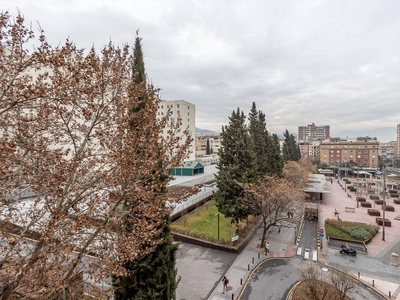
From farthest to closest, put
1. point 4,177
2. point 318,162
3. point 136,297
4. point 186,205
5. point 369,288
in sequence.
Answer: point 318,162, point 186,205, point 369,288, point 136,297, point 4,177

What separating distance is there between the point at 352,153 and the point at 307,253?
74.0 meters

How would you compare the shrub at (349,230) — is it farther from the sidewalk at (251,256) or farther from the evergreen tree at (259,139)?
the evergreen tree at (259,139)

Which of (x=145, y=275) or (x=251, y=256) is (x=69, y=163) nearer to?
(x=145, y=275)

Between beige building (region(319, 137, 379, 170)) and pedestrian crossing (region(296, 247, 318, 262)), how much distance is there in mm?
65779

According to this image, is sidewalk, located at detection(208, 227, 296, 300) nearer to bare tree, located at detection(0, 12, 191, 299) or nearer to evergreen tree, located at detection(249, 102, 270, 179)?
evergreen tree, located at detection(249, 102, 270, 179)

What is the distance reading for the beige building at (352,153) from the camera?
76.7m

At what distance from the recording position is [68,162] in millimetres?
5000

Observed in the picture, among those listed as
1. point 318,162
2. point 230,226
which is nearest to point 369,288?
point 230,226

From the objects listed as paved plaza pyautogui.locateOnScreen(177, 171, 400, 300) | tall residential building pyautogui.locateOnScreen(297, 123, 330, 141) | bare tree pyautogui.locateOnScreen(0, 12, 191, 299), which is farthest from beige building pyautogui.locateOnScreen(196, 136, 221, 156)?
bare tree pyautogui.locateOnScreen(0, 12, 191, 299)

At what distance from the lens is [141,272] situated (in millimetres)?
9180

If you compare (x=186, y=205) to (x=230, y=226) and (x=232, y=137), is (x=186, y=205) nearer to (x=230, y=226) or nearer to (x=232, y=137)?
(x=230, y=226)

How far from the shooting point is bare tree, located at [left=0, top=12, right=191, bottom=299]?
171 inches

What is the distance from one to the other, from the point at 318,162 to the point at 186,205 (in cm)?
7551

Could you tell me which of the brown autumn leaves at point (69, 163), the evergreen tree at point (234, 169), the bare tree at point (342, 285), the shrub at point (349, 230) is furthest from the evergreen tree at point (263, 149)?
the brown autumn leaves at point (69, 163)
